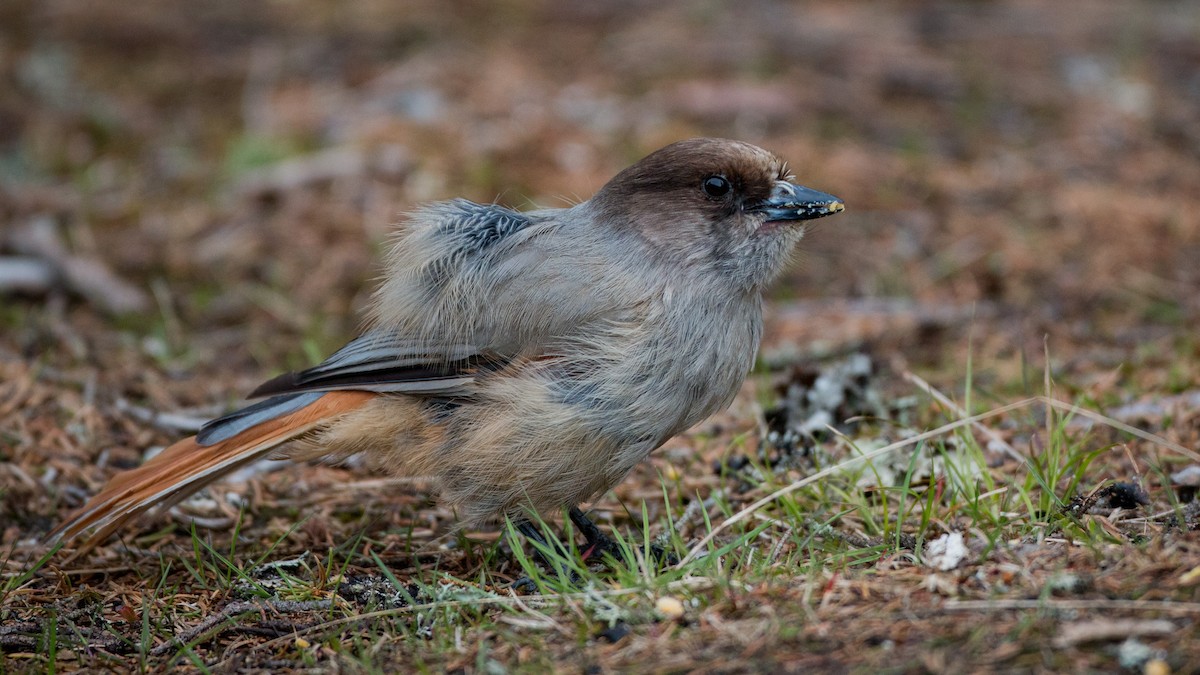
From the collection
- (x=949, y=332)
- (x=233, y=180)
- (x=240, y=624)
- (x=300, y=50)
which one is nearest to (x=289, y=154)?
(x=233, y=180)

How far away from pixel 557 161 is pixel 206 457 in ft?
12.3

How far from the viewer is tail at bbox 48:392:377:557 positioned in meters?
3.81

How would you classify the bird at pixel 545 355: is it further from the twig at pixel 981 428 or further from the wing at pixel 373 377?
the twig at pixel 981 428

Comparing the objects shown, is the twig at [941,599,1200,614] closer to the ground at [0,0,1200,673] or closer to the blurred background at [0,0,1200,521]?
the ground at [0,0,1200,673]

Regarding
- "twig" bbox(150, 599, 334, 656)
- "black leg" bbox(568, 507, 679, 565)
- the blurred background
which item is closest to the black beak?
the blurred background

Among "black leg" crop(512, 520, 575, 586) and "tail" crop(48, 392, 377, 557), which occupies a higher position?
"tail" crop(48, 392, 377, 557)

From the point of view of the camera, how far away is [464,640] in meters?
3.12

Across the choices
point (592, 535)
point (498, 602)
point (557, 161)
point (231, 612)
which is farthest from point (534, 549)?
point (557, 161)

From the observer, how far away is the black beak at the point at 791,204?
396cm

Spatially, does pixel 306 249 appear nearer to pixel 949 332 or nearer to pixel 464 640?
pixel 949 332

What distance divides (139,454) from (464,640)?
2168 millimetres

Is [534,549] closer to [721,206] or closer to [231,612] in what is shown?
[231,612]

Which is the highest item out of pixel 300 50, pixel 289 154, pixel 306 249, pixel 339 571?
pixel 300 50

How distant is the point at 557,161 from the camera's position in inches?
284
